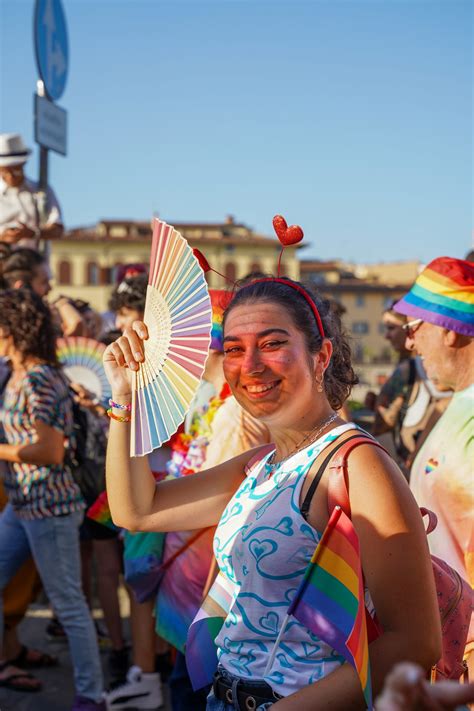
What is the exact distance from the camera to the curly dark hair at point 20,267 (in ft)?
17.2

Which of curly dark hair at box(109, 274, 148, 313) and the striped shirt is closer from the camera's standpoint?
the striped shirt

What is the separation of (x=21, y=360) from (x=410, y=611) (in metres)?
2.62

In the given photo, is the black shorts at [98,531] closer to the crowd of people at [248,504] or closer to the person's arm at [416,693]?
the crowd of people at [248,504]

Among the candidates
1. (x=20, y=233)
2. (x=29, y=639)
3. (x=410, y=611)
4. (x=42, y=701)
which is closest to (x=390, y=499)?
Result: (x=410, y=611)

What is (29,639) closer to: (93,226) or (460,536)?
(460,536)

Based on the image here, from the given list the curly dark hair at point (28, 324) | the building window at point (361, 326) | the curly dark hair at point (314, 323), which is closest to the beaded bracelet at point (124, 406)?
the curly dark hair at point (314, 323)

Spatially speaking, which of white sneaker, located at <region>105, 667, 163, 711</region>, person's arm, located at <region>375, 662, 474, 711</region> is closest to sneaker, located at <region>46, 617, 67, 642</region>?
white sneaker, located at <region>105, 667, 163, 711</region>

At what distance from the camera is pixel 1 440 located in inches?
157

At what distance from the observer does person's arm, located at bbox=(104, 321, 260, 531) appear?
2.07 m

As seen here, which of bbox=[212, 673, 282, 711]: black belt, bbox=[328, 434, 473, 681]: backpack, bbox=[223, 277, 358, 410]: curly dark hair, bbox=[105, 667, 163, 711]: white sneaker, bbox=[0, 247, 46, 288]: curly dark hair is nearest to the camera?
bbox=[212, 673, 282, 711]: black belt

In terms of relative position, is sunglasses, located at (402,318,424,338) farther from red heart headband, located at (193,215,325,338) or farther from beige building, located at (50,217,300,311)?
beige building, located at (50,217,300,311)

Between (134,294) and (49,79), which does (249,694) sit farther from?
(49,79)

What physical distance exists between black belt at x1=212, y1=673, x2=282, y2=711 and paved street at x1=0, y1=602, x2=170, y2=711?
7.87ft

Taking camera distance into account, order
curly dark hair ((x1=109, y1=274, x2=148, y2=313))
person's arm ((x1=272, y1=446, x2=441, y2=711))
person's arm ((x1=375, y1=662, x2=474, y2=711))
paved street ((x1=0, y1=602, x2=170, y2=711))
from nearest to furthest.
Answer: person's arm ((x1=375, y1=662, x2=474, y2=711)) < person's arm ((x1=272, y1=446, x2=441, y2=711)) < paved street ((x1=0, y1=602, x2=170, y2=711)) < curly dark hair ((x1=109, y1=274, x2=148, y2=313))
